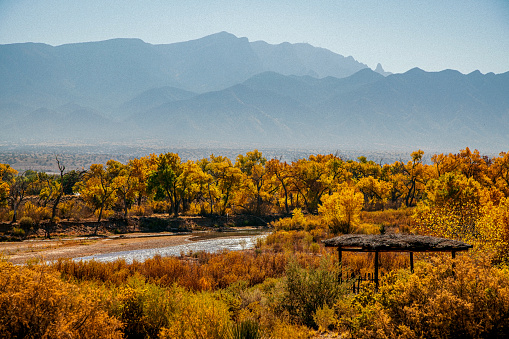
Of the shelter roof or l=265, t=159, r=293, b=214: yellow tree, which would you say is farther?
l=265, t=159, r=293, b=214: yellow tree

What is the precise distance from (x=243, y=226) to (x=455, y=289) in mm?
44552

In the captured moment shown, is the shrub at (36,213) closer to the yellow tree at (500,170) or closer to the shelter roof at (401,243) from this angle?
the shelter roof at (401,243)

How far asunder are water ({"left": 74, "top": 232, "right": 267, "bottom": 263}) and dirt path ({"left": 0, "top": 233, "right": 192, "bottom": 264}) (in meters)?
1.44

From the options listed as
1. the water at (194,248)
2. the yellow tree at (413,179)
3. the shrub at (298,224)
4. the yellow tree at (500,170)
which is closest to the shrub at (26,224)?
the water at (194,248)

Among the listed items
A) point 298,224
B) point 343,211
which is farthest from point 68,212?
point 343,211

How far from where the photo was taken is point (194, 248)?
3142 cm

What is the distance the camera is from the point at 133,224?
43656 mm

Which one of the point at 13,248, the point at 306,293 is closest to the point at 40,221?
the point at 13,248

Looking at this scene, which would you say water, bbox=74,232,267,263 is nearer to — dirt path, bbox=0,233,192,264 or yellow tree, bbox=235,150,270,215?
dirt path, bbox=0,233,192,264

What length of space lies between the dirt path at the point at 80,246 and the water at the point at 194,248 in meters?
1.44

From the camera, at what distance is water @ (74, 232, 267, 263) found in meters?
26.4

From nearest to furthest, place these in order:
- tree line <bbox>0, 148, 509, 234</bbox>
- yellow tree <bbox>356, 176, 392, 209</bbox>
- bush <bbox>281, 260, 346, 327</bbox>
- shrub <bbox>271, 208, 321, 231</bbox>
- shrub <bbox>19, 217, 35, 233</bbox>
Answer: bush <bbox>281, 260, 346, 327</bbox>, shrub <bbox>19, 217, 35, 233</bbox>, shrub <bbox>271, 208, 321, 231</bbox>, tree line <bbox>0, 148, 509, 234</bbox>, yellow tree <bbox>356, 176, 392, 209</bbox>

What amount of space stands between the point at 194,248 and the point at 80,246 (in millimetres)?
9784

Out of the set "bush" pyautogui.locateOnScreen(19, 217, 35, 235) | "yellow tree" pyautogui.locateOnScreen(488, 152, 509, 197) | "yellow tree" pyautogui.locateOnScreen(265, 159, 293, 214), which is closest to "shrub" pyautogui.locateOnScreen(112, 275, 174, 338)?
"bush" pyautogui.locateOnScreen(19, 217, 35, 235)
